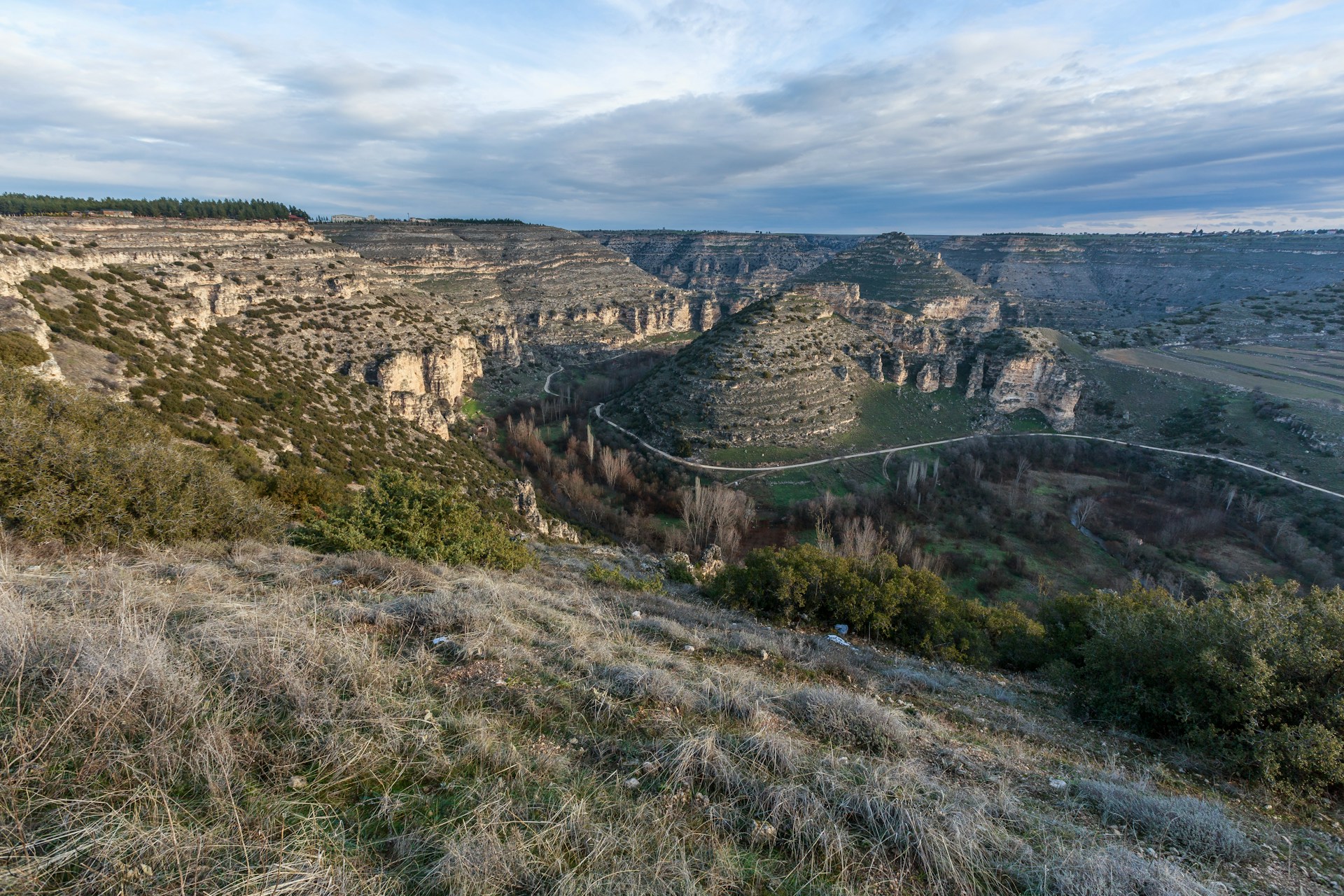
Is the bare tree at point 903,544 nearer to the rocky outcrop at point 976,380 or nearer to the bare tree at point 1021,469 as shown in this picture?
the bare tree at point 1021,469

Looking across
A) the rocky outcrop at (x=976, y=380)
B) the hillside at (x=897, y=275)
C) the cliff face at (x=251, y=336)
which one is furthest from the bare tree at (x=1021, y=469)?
the cliff face at (x=251, y=336)

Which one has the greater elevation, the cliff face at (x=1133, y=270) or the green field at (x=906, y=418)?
the cliff face at (x=1133, y=270)

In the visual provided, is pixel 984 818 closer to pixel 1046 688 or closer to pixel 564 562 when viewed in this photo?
pixel 1046 688

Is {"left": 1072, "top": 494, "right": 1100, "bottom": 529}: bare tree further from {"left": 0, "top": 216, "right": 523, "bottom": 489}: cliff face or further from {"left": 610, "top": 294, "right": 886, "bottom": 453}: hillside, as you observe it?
{"left": 0, "top": 216, "right": 523, "bottom": 489}: cliff face

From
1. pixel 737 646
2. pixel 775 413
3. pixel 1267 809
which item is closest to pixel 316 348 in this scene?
pixel 775 413

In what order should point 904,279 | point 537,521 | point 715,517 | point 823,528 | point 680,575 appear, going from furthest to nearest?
point 904,279 → point 823,528 → point 715,517 → point 537,521 → point 680,575

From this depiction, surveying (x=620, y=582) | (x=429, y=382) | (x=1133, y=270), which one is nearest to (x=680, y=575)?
(x=620, y=582)

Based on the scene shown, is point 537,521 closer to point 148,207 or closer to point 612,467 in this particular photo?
point 612,467
